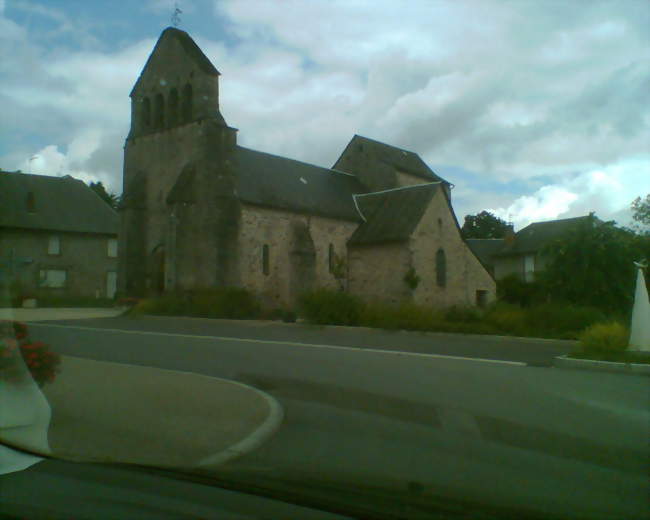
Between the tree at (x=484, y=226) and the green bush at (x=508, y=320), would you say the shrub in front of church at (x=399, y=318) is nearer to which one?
the green bush at (x=508, y=320)

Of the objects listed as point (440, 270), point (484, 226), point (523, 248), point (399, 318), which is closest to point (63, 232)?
point (440, 270)

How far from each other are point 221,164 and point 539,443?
84.4 ft

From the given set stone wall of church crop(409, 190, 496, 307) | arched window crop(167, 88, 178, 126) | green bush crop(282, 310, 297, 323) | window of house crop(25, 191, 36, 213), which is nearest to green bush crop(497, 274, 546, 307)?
stone wall of church crop(409, 190, 496, 307)

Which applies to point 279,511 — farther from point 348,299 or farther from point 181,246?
point 181,246

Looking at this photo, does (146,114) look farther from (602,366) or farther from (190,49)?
(602,366)

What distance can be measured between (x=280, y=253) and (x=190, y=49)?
11070mm

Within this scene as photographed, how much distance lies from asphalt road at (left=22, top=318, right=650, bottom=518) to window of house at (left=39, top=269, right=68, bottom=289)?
76.8ft

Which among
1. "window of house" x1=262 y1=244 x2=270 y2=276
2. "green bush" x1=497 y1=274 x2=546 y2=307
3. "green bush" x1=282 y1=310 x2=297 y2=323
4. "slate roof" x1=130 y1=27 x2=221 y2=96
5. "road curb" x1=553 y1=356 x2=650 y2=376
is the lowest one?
"road curb" x1=553 y1=356 x2=650 y2=376

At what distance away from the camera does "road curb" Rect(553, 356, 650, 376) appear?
10.1m

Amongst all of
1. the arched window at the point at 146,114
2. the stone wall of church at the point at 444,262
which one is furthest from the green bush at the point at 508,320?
the arched window at the point at 146,114

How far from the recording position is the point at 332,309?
20953 millimetres

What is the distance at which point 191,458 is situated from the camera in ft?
19.0

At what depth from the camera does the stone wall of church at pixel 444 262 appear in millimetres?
32594

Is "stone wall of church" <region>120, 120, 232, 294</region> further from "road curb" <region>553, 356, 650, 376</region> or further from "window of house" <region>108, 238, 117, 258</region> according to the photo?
"road curb" <region>553, 356, 650, 376</region>
